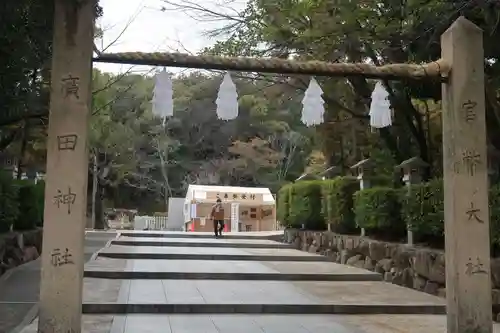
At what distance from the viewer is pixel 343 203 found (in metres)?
13.3

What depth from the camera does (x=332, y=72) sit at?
5.41 metres

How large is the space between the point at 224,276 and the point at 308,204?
621 centimetres

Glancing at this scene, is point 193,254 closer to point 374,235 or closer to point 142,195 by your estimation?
point 374,235

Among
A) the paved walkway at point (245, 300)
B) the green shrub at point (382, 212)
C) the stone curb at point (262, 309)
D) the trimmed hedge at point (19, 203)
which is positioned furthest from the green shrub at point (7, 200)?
the green shrub at point (382, 212)

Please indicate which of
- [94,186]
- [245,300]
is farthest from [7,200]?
[94,186]

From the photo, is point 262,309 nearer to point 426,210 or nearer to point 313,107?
point 313,107

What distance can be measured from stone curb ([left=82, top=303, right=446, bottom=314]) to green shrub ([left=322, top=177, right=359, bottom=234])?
18.0 ft

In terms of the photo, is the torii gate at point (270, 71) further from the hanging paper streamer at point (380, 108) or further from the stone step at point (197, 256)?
the stone step at point (197, 256)

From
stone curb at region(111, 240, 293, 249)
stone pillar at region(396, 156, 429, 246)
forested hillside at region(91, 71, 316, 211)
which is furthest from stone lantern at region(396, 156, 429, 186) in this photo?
forested hillside at region(91, 71, 316, 211)

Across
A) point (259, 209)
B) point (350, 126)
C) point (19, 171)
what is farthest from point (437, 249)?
point (259, 209)

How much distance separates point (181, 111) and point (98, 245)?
18793mm

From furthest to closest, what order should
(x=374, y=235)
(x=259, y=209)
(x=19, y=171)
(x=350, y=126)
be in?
(x=259, y=209) → (x=350, y=126) → (x=19, y=171) → (x=374, y=235)

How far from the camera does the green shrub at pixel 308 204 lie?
615 inches

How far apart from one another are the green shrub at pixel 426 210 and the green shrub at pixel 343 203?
10.6 feet
